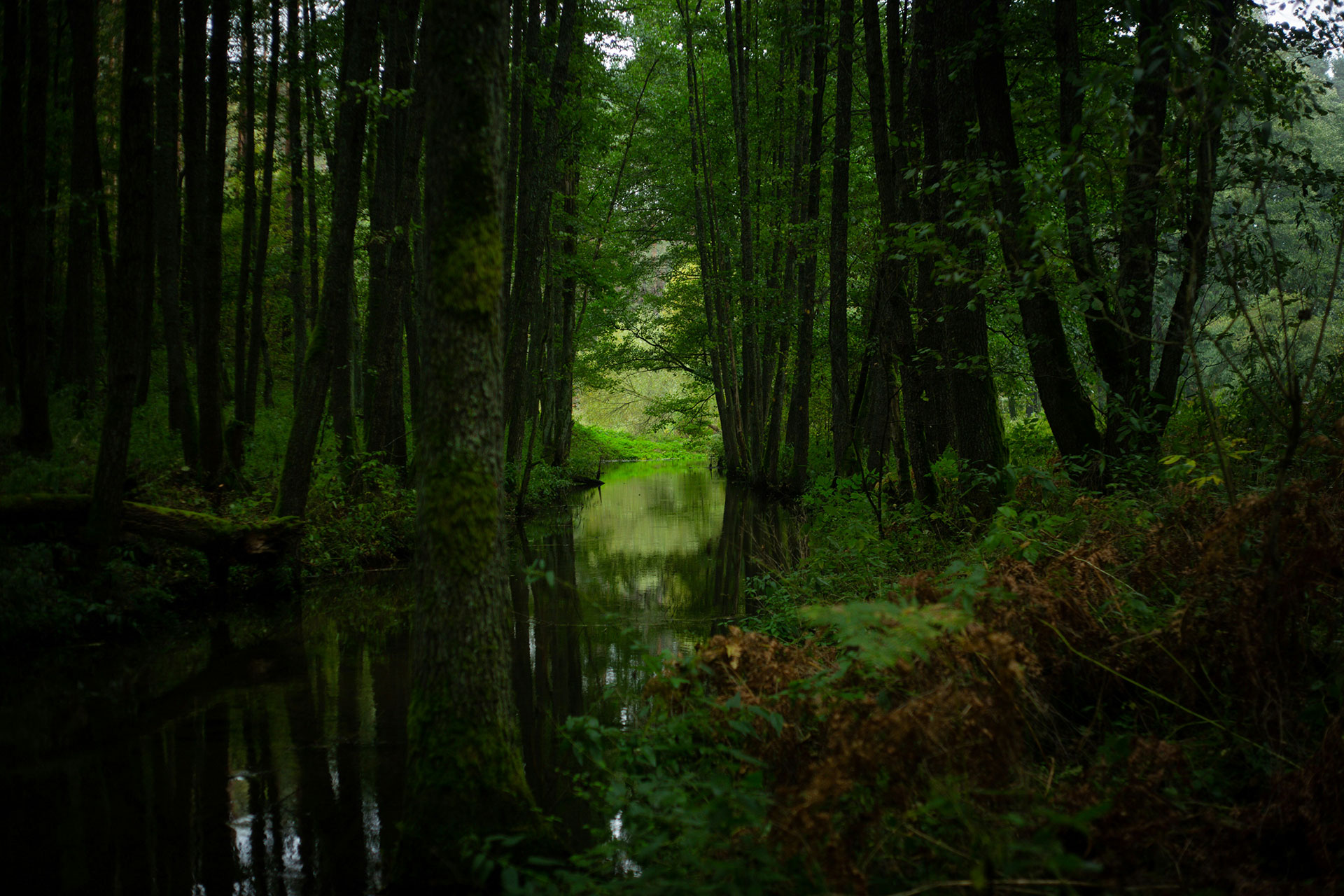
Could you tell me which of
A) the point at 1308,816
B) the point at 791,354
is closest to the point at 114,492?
the point at 1308,816

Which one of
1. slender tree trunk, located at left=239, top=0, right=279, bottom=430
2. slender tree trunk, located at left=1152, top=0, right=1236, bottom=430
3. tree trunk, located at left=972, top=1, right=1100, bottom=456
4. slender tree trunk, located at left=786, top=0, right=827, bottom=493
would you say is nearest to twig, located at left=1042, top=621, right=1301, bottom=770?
slender tree trunk, located at left=1152, top=0, right=1236, bottom=430

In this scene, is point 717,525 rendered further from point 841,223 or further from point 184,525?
point 184,525

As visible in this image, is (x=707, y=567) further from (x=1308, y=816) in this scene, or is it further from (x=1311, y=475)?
(x=1308, y=816)

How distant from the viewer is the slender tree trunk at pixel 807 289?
47.0 feet

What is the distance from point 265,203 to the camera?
50.6 ft

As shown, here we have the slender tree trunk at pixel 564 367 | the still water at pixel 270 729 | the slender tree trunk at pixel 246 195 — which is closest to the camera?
the still water at pixel 270 729

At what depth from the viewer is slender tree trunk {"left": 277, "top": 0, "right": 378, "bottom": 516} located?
9453mm

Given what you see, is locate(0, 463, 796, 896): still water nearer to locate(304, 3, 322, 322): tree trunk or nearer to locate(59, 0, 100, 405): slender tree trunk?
locate(59, 0, 100, 405): slender tree trunk

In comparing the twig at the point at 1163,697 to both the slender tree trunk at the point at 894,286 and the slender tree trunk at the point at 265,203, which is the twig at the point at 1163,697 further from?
the slender tree trunk at the point at 265,203

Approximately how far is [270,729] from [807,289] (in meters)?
13.4

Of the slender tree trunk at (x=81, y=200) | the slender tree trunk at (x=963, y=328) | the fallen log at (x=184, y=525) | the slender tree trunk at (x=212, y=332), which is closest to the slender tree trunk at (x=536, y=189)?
the slender tree trunk at (x=212, y=332)

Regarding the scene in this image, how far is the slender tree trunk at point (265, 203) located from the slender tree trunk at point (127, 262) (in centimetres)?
649

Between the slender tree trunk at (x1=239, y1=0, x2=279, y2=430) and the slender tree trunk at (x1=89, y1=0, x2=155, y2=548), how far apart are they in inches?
256

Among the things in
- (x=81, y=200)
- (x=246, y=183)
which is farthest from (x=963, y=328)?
(x=246, y=183)
